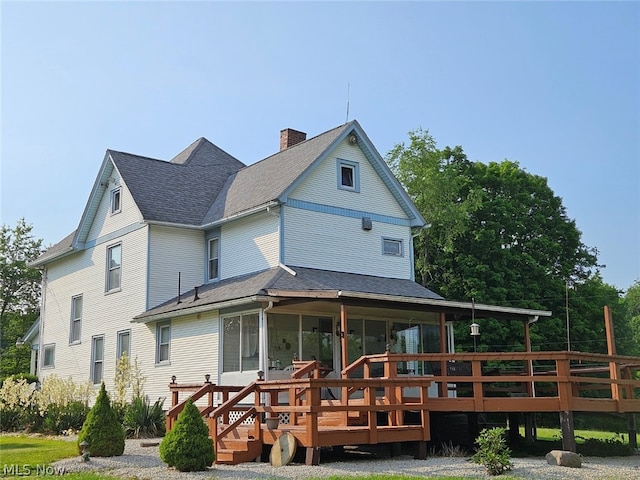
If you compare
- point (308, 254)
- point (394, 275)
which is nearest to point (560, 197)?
point (394, 275)

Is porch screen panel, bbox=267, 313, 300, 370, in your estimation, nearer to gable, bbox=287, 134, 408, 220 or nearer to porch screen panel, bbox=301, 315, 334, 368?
A: porch screen panel, bbox=301, 315, 334, 368

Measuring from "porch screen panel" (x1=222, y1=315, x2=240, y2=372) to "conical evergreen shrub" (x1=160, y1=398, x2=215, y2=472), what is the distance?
742 cm

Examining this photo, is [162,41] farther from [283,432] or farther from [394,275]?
[394,275]

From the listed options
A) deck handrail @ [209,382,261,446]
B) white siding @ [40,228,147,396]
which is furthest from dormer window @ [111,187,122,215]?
deck handrail @ [209,382,261,446]

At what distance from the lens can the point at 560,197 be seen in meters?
40.0

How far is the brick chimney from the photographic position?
1056 inches

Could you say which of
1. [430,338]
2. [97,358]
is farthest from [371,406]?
[97,358]

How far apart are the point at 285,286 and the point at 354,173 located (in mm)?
5645

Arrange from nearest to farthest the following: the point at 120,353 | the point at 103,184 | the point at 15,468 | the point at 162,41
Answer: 1. the point at 15,468
2. the point at 162,41
3. the point at 120,353
4. the point at 103,184

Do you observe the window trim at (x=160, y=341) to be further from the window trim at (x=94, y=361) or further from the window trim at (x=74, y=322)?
the window trim at (x=74, y=322)

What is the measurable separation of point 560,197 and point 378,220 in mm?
20450

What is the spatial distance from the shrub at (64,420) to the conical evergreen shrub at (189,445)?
8.89 m

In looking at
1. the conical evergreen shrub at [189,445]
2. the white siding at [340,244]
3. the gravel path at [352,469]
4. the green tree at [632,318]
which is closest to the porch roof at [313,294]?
the white siding at [340,244]

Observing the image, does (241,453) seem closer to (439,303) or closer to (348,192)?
(439,303)
